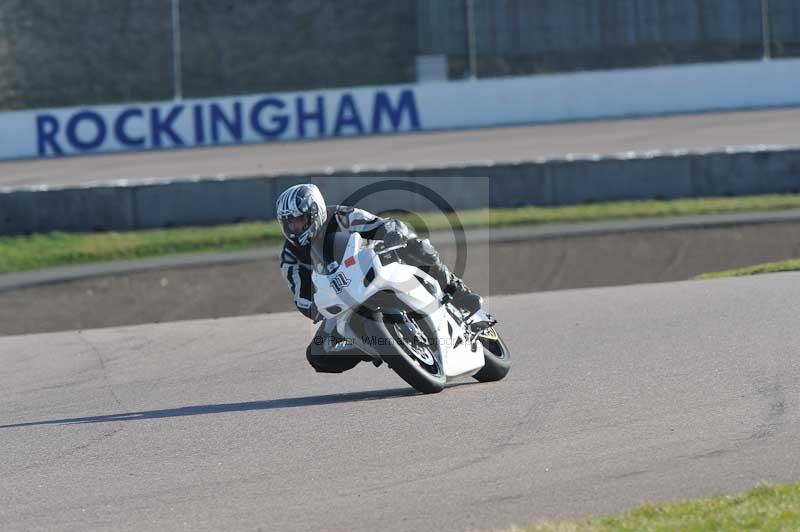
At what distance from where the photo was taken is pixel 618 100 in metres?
32.7

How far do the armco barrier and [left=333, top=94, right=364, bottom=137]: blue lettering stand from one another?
10493 millimetres

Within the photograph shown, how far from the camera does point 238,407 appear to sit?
8242mm

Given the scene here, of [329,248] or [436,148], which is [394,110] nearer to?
[436,148]

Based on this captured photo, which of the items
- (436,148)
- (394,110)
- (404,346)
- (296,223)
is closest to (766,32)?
(394,110)

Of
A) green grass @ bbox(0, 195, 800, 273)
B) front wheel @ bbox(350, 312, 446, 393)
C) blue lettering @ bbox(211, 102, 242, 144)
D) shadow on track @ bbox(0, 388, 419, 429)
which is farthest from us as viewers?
blue lettering @ bbox(211, 102, 242, 144)

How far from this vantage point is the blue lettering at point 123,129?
31.6 m

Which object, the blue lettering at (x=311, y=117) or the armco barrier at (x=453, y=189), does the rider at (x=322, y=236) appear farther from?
the blue lettering at (x=311, y=117)

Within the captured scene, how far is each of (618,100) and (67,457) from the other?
27442 mm

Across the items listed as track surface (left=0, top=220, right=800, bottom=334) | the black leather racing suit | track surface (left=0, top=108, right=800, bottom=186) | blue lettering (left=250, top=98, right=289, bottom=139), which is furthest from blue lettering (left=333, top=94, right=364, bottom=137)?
the black leather racing suit

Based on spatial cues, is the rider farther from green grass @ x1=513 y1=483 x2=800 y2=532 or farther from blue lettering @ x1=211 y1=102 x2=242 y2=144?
blue lettering @ x1=211 y1=102 x2=242 y2=144

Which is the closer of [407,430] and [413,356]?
[407,430]

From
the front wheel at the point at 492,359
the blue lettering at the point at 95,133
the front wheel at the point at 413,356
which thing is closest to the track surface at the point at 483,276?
the front wheel at the point at 492,359

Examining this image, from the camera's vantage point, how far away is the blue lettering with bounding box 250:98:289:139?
31.9 meters

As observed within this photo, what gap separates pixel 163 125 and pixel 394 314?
2519cm
